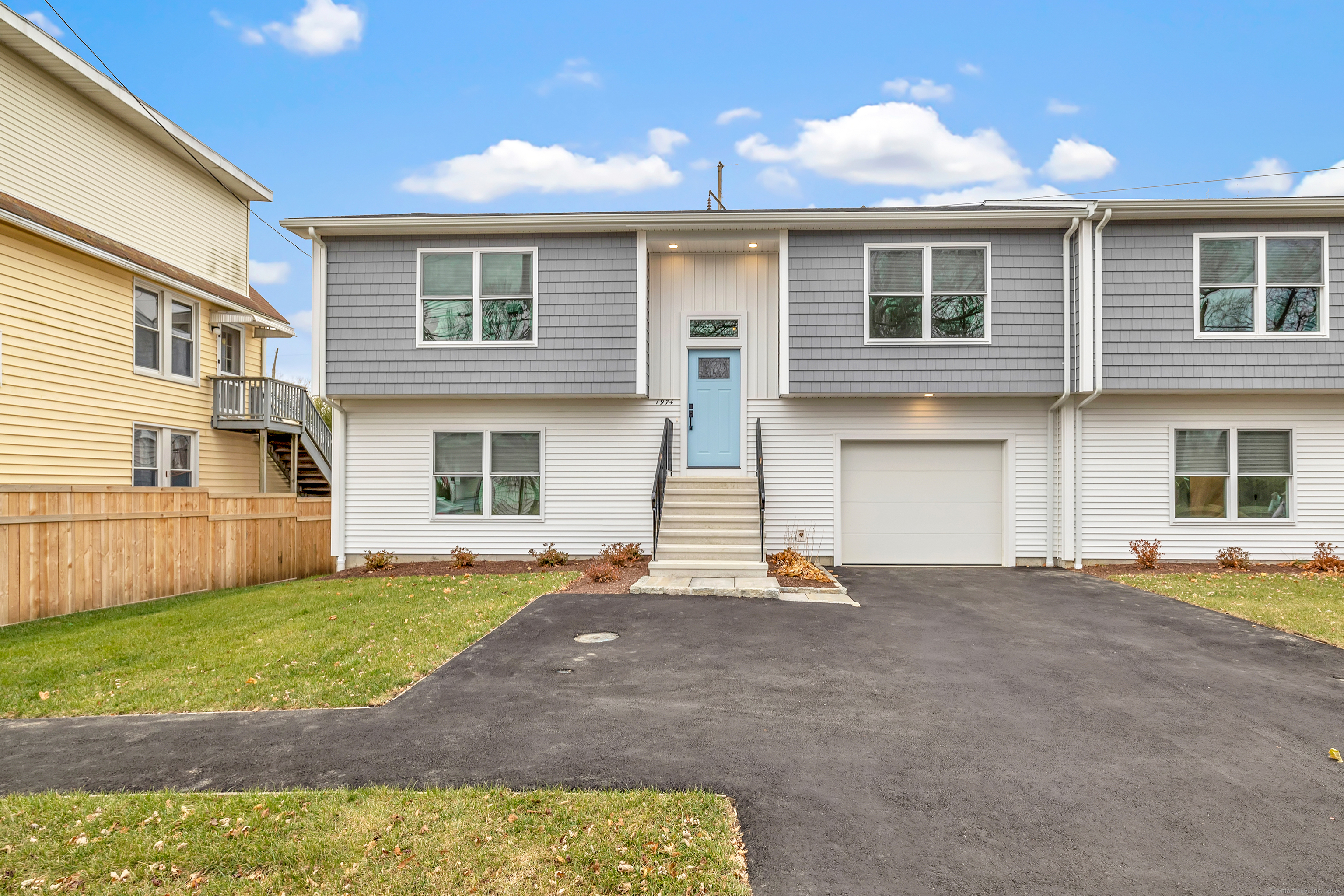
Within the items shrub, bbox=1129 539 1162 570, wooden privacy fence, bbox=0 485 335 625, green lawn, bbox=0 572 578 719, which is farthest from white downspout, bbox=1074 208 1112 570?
wooden privacy fence, bbox=0 485 335 625

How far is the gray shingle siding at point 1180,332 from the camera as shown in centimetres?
1078

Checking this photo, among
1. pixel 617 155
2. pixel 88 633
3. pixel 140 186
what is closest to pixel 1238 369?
pixel 88 633

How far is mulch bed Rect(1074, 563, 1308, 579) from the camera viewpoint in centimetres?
1064

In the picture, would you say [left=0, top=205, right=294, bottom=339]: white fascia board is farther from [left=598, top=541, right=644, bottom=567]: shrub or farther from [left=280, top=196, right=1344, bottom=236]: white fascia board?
[left=598, top=541, right=644, bottom=567]: shrub

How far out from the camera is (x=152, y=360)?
14.4 metres

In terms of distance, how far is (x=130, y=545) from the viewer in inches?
376

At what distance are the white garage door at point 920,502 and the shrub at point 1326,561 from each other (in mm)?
4350

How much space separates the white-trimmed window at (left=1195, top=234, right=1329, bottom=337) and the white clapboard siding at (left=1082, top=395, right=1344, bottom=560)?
1.16 meters

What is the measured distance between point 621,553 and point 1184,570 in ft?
28.3

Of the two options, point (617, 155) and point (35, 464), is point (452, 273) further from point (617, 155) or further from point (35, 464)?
point (617, 155)

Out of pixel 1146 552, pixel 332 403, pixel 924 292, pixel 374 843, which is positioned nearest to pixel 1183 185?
pixel 924 292

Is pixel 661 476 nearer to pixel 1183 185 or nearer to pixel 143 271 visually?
pixel 143 271

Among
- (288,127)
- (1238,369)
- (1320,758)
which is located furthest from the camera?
(288,127)

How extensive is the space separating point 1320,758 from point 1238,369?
8.88 metres
